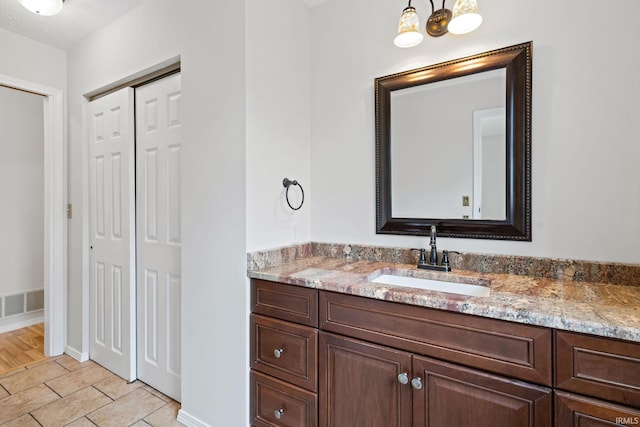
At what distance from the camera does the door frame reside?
255cm

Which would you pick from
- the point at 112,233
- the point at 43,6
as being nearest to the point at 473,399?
the point at 112,233

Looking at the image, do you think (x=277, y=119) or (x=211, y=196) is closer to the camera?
(x=211, y=196)

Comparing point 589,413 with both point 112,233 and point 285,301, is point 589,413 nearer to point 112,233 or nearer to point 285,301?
point 285,301

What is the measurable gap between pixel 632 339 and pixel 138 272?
2.47 m

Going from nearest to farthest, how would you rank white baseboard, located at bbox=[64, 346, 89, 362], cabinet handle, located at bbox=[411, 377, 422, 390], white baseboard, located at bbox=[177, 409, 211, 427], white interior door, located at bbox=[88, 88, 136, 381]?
cabinet handle, located at bbox=[411, 377, 422, 390]
white baseboard, located at bbox=[177, 409, 211, 427]
white interior door, located at bbox=[88, 88, 136, 381]
white baseboard, located at bbox=[64, 346, 89, 362]

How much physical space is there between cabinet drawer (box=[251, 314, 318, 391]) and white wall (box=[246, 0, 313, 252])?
40 cm

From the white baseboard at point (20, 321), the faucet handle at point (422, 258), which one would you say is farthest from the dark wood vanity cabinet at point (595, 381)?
the white baseboard at point (20, 321)

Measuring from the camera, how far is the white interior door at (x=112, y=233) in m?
2.19

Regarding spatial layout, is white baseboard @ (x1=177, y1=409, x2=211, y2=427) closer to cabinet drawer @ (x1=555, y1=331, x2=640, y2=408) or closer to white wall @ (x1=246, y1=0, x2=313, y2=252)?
white wall @ (x1=246, y1=0, x2=313, y2=252)

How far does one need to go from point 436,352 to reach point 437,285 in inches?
17.5

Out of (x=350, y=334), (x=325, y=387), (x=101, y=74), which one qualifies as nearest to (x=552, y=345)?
(x=350, y=334)

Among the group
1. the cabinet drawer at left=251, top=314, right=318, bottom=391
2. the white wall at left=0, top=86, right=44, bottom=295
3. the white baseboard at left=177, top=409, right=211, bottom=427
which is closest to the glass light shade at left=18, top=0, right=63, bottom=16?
the white wall at left=0, top=86, right=44, bottom=295

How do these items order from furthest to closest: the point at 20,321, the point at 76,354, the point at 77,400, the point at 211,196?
the point at 20,321, the point at 76,354, the point at 77,400, the point at 211,196

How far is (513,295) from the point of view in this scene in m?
1.13
